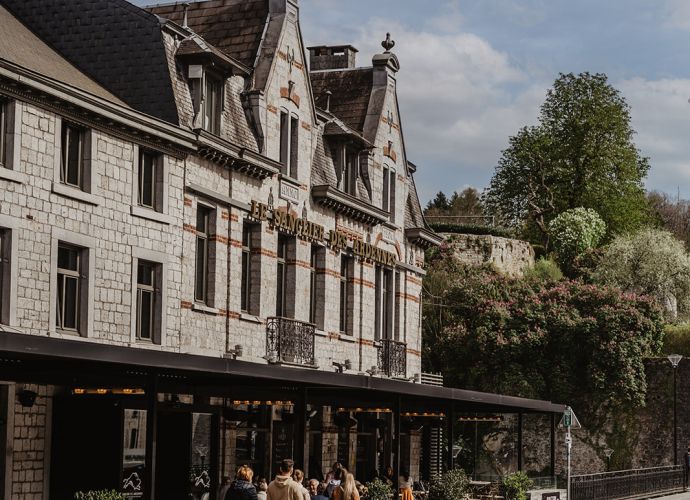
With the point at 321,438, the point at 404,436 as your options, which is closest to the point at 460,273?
the point at 404,436

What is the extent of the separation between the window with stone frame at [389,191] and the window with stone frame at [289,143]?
5945mm

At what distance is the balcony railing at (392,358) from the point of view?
35719 mm

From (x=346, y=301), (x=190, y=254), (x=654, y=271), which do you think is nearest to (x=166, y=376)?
(x=190, y=254)

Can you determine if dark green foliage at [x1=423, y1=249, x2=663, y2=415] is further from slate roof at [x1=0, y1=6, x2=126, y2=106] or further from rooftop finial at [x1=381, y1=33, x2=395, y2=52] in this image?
slate roof at [x1=0, y1=6, x2=126, y2=106]

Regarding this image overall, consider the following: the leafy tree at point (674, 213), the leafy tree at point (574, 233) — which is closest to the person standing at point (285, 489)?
the leafy tree at point (574, 233)

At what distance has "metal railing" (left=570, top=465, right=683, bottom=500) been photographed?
112 ft

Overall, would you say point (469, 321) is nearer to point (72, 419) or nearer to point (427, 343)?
point (427, 343)

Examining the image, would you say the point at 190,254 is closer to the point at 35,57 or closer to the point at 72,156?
the point at 72,156

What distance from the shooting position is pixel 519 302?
2154 inches

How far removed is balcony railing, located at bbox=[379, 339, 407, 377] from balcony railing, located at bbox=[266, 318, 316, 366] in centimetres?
554

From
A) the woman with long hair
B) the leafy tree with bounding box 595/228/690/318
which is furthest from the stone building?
the leafy tree with bounding box 595/228/690/318

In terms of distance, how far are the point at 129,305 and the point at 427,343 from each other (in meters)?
32.0

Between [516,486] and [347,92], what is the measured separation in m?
12.4

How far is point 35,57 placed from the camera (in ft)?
78.8
